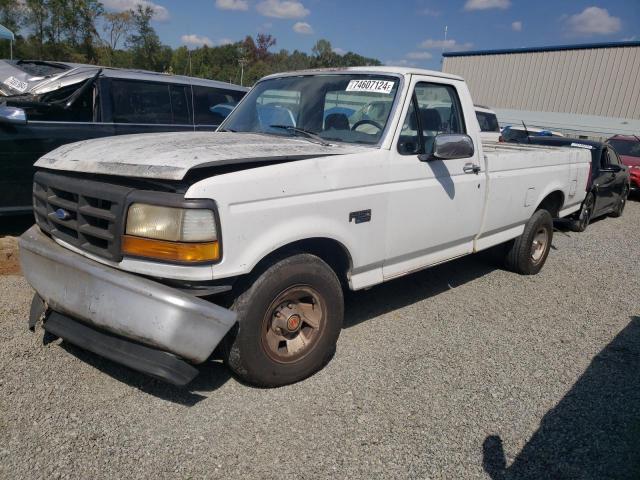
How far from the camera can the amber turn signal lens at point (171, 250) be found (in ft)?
8.52

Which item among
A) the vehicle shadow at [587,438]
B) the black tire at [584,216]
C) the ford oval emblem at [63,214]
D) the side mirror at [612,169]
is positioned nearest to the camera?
the vehicle shadow at [587,438]

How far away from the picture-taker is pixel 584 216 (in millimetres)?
9172

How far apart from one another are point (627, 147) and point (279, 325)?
1424 cm

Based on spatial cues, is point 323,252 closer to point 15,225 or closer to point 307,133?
point 307,133

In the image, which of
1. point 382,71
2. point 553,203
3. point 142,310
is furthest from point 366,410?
point 553,203

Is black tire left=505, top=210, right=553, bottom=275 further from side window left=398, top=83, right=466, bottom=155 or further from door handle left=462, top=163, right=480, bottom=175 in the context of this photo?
side window left=398, top=83, right=466, bottom=155

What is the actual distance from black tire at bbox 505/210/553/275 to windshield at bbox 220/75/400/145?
2.69 meters

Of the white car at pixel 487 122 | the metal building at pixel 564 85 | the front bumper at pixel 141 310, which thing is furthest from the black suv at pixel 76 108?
the metal building at pixel 564 85

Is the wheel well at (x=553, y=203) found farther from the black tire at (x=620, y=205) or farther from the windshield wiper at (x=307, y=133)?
the black tire at (x=620, y=205)

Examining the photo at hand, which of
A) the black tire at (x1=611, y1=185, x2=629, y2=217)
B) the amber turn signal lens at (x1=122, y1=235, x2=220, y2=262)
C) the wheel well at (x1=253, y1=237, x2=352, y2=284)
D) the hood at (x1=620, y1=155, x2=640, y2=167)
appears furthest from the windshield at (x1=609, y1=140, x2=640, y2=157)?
the amber turn signal lens at (x1=122, y1=235, x2=220, y2=262)

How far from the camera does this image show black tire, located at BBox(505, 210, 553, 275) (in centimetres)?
568

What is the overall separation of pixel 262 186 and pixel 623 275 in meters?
5.50

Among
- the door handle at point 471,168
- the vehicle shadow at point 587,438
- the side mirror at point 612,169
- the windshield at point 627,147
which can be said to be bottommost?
Result: the vehicle shadow at point 587,438

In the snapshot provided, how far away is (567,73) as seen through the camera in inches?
1117
